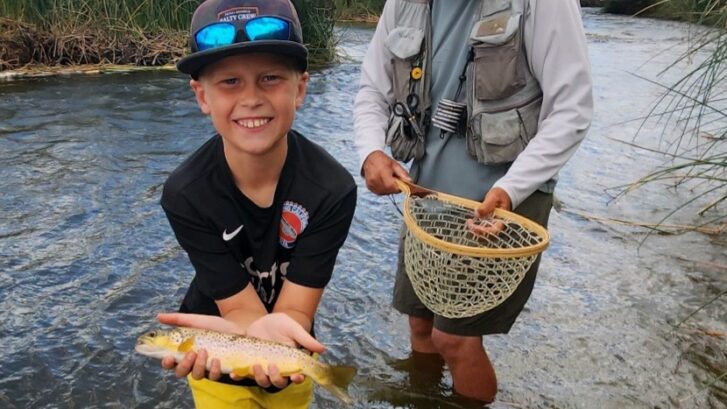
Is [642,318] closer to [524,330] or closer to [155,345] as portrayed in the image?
[524,330]

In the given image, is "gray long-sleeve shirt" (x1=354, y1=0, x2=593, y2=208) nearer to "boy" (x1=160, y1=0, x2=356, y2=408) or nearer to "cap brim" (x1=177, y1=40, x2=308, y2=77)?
"boy" (x1=160, y1=0, x2=356, y2=408)

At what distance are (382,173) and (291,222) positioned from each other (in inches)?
26.4

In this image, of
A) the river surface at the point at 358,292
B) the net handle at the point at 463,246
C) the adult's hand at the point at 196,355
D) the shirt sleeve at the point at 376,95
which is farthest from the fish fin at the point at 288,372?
the river surface at the point at 358,292

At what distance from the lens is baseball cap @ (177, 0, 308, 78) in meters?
2.49

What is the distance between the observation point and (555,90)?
304cm

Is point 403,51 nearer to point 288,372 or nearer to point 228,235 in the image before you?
point 228,235

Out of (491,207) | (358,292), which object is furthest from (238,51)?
(358,292)

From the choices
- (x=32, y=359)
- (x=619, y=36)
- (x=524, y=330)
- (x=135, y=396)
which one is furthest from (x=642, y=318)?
(x=619, y=36)

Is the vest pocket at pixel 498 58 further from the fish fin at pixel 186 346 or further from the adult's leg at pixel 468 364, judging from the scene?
the fish fin at pixel 186 346

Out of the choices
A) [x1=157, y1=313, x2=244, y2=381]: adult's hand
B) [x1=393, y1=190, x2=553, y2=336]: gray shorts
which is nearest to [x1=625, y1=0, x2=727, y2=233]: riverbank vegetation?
[x1=393, y1=190, x2=553, y2=336]: gray shorts

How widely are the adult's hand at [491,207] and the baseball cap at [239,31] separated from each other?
1.00 metres

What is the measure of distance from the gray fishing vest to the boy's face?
863 mm

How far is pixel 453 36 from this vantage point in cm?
336

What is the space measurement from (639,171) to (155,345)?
275 inches
